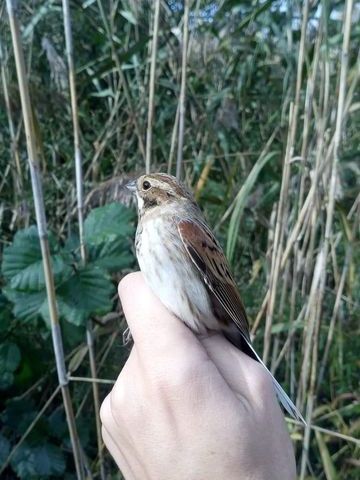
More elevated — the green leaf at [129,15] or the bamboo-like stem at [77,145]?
the green leaf at [129,15]

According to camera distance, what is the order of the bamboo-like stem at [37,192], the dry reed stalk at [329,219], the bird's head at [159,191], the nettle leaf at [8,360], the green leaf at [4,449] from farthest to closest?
the green leaf at [4,449], the nettle leaf at [8,360], the dry reed stalk at [329,219], the bird's head at [159,191], the bamboo-like stem at [37,192]

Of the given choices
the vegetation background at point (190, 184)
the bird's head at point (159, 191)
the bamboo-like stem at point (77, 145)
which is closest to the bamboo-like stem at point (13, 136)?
the vegetation background at point (190, 184)

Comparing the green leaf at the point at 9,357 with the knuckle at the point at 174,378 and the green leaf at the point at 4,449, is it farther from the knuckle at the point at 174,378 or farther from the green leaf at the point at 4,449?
the knuckle at the point at 174,378

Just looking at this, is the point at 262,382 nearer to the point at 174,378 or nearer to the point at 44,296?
the point at 174,378

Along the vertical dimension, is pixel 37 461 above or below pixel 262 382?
below

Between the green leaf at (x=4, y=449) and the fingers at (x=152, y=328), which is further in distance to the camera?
the green leaf at (x=4, y=449)

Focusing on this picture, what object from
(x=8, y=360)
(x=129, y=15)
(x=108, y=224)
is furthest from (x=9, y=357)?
(x=129, y=15)
